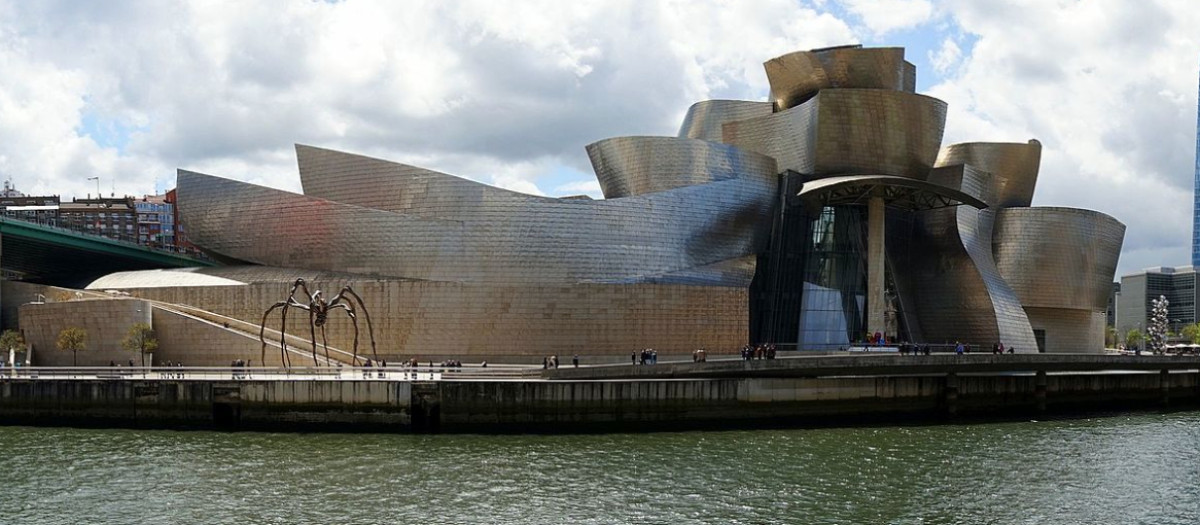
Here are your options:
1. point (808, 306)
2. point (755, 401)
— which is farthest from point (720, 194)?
point (755, 401)

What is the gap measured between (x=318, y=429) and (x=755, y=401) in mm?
12100

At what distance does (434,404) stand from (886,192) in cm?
2355

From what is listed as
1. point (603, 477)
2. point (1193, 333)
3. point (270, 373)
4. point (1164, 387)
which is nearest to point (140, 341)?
point (270, 373)

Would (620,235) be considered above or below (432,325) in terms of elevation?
above

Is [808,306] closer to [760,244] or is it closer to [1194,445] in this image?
[760,244]

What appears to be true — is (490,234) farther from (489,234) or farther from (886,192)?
(886,192)

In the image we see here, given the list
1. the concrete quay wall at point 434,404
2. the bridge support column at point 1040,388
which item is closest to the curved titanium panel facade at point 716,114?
the bridge support column at point 1040,388

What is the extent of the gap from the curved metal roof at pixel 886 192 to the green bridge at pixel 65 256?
106 ft

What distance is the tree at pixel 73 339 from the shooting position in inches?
1478

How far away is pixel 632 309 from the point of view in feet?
133

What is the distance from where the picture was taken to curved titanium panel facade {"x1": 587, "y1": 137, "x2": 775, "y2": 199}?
4431 cm

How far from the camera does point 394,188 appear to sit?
140ft

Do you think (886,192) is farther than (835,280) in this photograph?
No

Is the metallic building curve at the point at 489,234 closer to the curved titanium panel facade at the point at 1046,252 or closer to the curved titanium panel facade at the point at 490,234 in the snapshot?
the curved titanium panel facade at the point at 490,234
